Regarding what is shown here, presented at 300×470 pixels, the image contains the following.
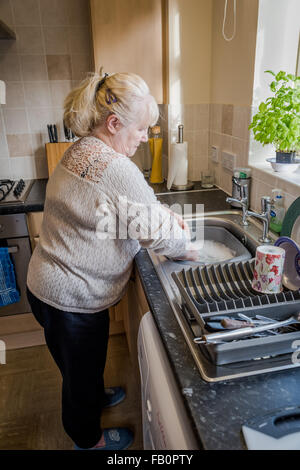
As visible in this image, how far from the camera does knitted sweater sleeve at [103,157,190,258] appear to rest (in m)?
1.01

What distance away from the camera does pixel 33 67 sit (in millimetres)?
2211

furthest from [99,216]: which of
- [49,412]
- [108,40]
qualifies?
[108,40]

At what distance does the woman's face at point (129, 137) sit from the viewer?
110cm

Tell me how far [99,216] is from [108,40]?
1272 mm

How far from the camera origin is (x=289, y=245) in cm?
109

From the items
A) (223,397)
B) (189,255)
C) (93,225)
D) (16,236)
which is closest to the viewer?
(223,397)

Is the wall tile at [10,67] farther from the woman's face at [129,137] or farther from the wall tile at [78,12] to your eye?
the woman's face at [129,137]

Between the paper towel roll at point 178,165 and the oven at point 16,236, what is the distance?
81 cm

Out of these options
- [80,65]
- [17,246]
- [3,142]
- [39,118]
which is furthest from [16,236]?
[80,65]

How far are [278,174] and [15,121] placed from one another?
1.65 metres

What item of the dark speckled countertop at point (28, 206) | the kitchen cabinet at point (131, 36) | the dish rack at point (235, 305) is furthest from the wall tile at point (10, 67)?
the dish rack at point (235, 305)

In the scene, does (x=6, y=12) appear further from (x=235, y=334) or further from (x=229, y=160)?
(x=235, y=334)

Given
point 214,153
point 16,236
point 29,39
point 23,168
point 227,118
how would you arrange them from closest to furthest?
1. point 227,118
2. point 16,236
3. point 214,153
4. point 29,39
5. point 23,168

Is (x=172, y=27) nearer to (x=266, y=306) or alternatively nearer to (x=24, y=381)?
(x=266, y=306)
